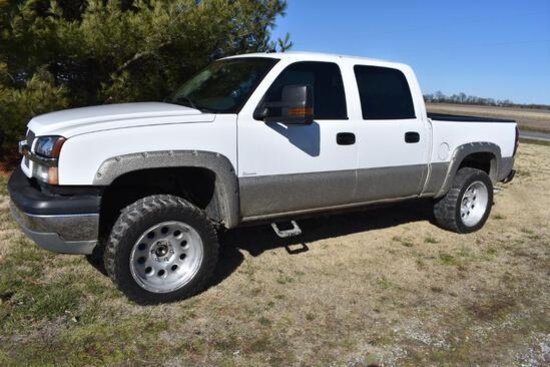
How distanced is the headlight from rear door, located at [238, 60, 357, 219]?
4.27 ft

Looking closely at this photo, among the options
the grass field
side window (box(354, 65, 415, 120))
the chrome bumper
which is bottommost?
the grass field

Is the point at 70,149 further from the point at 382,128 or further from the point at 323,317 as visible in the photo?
the point at 382,128

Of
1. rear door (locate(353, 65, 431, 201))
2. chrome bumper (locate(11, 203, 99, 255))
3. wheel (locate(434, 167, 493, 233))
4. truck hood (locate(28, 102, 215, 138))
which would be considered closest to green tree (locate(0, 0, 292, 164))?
truck hood (locate(28, 102, 215, 138))

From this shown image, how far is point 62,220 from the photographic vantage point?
3.29 metres

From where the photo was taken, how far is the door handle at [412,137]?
4.96 meters

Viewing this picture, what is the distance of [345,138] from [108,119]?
2052mm

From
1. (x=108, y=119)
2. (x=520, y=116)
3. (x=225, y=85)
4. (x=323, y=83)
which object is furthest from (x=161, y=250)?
(x=520, y=116)

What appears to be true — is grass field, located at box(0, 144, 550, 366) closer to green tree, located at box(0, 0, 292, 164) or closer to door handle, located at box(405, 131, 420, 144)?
door handle, located at box(405, 131, 420, 144)

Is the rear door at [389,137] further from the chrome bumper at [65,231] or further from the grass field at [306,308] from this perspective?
the chrome bumper at [65,231]

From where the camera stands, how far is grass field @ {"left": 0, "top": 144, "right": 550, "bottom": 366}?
3211mm

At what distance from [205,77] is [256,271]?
1.93 meters

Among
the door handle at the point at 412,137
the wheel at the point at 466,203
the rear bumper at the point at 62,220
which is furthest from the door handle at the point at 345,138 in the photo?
the rear bumper at the point at 62,220

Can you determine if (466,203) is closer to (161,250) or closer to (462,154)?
(462,154)

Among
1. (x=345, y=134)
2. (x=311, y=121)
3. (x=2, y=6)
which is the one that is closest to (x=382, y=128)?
(x=345, y=134)
